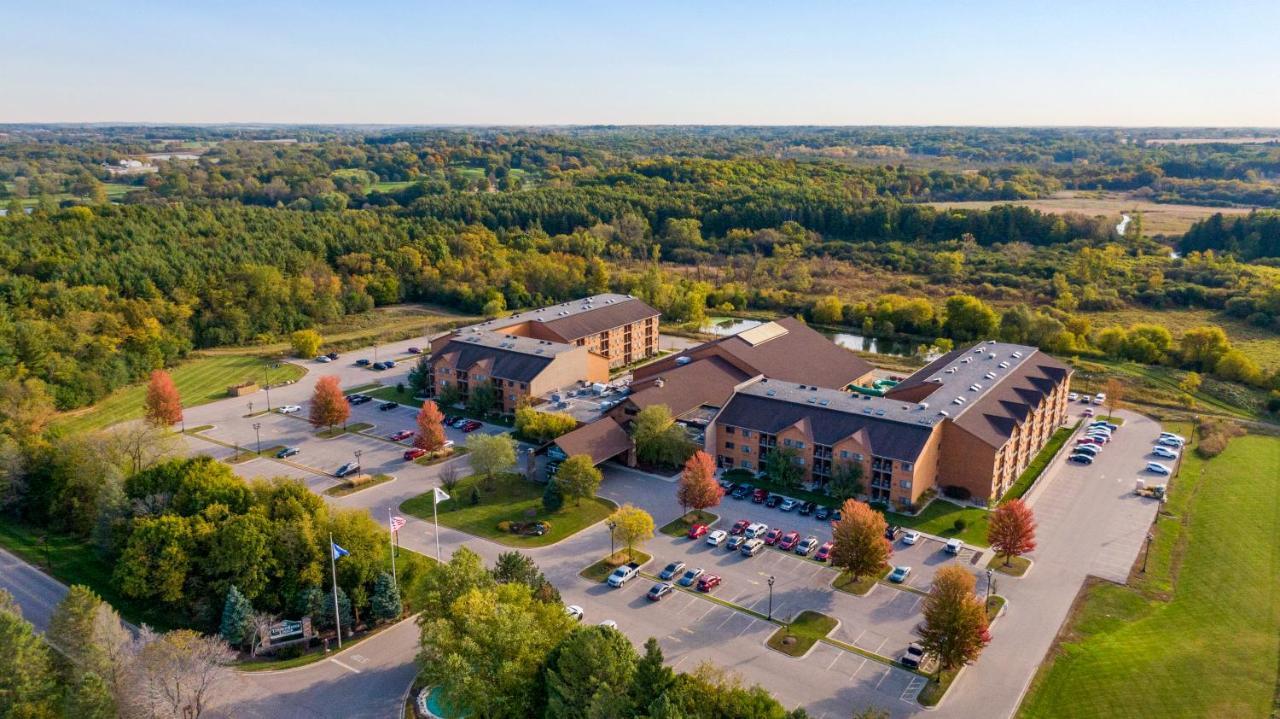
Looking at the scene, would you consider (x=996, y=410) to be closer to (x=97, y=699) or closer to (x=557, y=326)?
(x=557, y=326)

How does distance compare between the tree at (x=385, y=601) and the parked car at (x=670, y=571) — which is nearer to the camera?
the tree at (x=385, y=601)

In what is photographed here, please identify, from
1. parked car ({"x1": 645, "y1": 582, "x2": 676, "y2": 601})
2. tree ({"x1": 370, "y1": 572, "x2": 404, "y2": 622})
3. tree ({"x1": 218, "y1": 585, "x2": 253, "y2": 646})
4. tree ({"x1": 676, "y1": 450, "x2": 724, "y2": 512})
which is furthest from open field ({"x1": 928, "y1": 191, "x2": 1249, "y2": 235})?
tree ({"x1": 218, "y1": 585, "x2": 253, "y2": 646})

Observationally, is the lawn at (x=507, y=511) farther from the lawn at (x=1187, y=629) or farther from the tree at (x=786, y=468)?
the lawn at (x=1187, y=629)

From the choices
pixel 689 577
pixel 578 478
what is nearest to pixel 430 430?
pixel 578 478

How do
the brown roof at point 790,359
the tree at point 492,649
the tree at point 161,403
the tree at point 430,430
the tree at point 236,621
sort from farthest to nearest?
1. the brown roof at point 790,359
2. the tree at point 161,403
3. the tree at point 430,430
4. the tree at point 236,621
5. the tree at point 492,649

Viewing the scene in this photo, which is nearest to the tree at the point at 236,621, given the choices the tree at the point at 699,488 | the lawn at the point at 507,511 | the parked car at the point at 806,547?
the lawn at the point at 507,511

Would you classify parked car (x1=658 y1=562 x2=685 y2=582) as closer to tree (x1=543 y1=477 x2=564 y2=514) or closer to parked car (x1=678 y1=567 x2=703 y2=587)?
parked car (x1=678 y1=567 x2=703 y2=587)

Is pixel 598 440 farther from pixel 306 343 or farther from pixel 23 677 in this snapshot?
pixel 306 343

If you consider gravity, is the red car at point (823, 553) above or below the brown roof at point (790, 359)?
below
